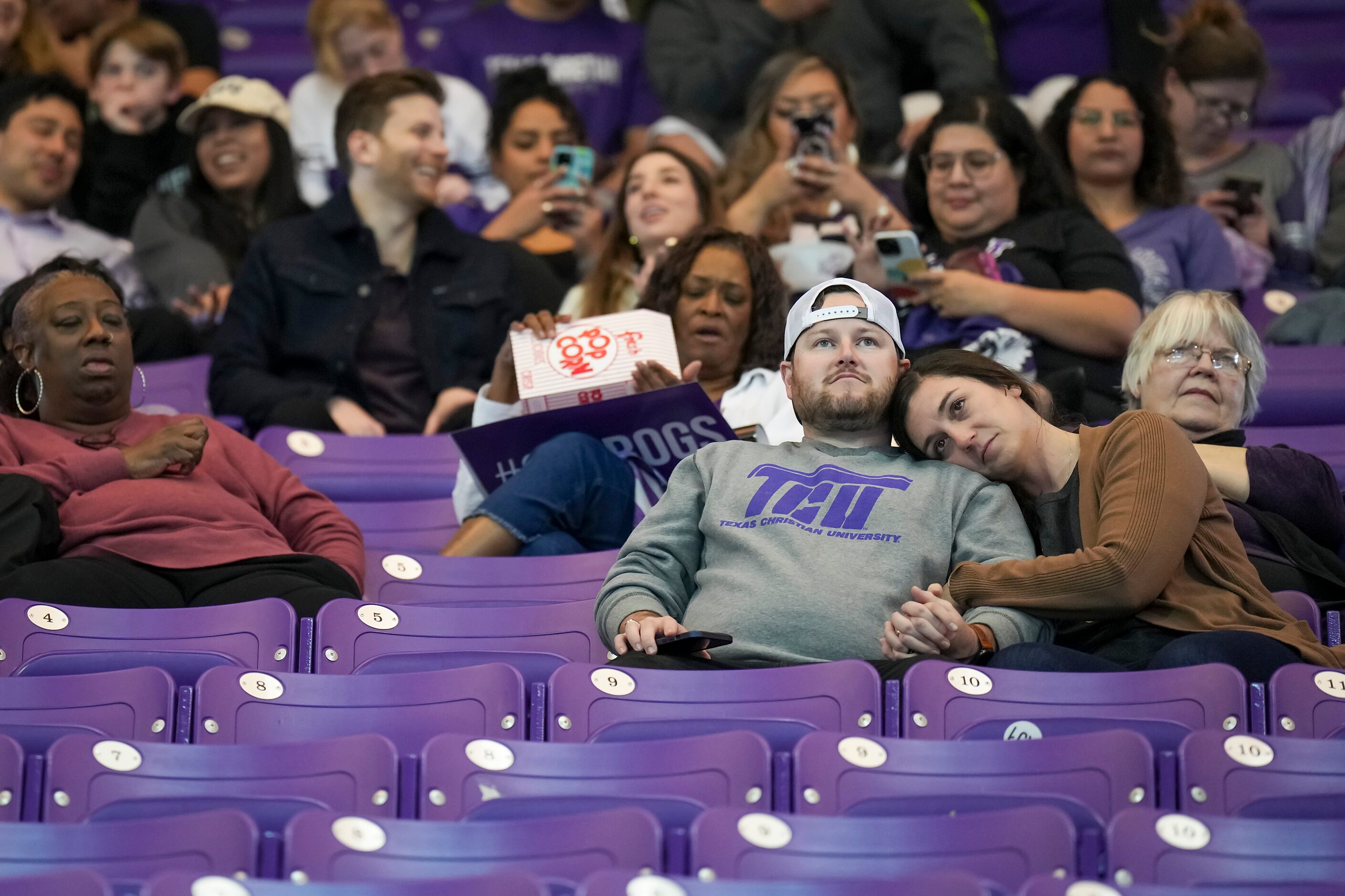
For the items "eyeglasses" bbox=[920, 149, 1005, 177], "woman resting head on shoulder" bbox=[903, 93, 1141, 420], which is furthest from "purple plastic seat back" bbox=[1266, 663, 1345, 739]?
"eyeglasses" bbox=[920, 149, 1005, 177]

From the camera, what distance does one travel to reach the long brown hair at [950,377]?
2729mm

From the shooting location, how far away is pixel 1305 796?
1871 mm

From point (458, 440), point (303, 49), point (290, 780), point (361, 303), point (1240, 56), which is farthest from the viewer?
point (303, 49)

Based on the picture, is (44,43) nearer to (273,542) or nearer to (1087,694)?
(273,542)

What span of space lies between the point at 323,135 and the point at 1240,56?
2773mm

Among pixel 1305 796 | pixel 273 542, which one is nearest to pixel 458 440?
pixel 273 542

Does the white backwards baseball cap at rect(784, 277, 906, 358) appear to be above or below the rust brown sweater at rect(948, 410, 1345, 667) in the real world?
above

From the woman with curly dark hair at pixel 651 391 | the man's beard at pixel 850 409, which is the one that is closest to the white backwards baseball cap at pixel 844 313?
the man's beard at pixel 850 409

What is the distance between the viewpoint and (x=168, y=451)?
3.00m

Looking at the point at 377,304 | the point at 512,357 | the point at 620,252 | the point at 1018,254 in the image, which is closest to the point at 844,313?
the point at 512,357

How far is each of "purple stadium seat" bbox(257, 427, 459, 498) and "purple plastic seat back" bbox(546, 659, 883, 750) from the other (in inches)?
57.5

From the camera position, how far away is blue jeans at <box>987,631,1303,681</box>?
2.32 m

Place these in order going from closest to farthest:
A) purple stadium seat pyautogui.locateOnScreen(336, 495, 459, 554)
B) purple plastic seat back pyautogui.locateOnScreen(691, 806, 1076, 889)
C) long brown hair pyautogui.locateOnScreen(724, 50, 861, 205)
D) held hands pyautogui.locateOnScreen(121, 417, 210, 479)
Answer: purple plastic seat back pyautogui.locateOnScreen(691, 806, 1076, 889) < held hands pyautogui.locateOnScreen(121, 417, 210, 479) < purple stadium seat pyautogui.locateOnScreen(336, 495, 459, 554) < long brown hair pyautogui.locateOnScreen(724, 50, 861, 205)

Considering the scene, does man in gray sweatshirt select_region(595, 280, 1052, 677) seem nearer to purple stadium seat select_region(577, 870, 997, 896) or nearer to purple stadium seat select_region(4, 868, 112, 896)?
purple stadium seat select_region(577, 870, 997, 896)
